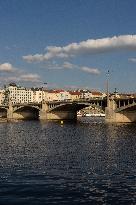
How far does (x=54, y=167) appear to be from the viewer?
3769 cm

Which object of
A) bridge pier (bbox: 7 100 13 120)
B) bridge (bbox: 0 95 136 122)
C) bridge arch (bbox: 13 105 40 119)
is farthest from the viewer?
bridge arch (bbox: 13 105 40 119)

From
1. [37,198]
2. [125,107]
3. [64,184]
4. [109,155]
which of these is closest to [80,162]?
[109,155]

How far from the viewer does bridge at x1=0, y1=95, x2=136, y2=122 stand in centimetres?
12625

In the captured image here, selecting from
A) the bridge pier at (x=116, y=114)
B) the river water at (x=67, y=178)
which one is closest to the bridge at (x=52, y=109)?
the bridge pier at (x=116, y=114)

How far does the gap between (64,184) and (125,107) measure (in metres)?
91.8

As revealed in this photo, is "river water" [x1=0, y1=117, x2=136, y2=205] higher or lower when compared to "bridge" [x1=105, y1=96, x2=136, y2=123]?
lower

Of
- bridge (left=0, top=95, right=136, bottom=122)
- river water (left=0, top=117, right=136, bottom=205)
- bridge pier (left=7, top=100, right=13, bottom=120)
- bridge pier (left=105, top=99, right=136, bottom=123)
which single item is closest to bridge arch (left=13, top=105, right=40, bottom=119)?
bridge (left=0, top=95, right=136, bottom=122)

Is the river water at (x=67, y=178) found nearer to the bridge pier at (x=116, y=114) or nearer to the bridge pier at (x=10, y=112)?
the bridge pier at (x=116, y=114)

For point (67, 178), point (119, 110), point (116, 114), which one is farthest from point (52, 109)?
point (67, 178)

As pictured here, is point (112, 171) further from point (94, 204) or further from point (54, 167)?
point (94, 204)

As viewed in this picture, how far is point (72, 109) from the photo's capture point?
159 metres

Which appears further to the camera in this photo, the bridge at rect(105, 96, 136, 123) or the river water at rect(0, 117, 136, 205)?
the bridge at rect(105, 96, 136, 123)

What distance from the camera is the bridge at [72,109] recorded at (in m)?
126

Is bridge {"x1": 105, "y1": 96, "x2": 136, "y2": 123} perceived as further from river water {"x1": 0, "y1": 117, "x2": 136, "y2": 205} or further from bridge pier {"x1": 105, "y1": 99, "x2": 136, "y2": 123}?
river water {"x1": 0, "y1": 117, "x2": 136, "y2": 205}
